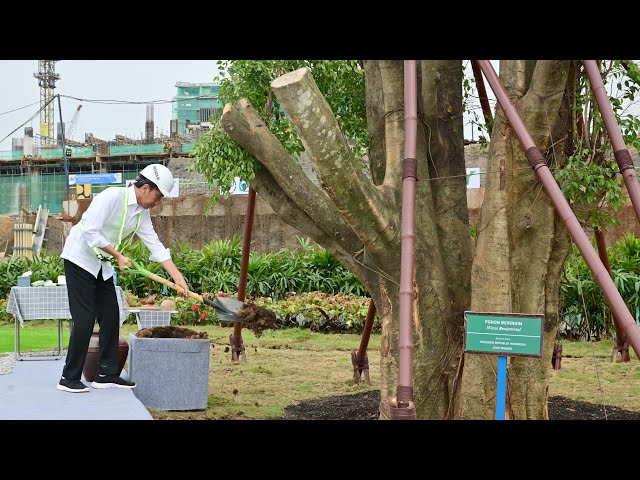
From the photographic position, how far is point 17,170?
161 ft

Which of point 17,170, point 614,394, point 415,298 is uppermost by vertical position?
point 17,170

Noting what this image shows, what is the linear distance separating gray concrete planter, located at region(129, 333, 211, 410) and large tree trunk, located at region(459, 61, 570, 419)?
7.62 feet

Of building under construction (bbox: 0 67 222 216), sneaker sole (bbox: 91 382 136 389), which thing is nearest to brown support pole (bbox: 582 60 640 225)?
sneaker sole (bbox: 91 382 136 389)

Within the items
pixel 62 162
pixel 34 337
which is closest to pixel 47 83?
pixel 62 162

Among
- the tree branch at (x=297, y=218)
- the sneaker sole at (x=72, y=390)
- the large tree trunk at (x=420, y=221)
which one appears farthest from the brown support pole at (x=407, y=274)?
the sneaker sole at (x=72, y=390)

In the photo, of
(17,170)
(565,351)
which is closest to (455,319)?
(565,351)

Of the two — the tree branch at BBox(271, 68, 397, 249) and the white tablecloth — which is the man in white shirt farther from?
the white tablecloth

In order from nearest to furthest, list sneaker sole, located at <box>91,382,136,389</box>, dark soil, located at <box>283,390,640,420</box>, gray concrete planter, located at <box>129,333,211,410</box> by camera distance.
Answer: sneaker sole, located at <box>91,382,136,389</box>, gray concrete planter, located at <box>129,333,211,410</box>, dark soil, located at <box>283,390,640,420</box>

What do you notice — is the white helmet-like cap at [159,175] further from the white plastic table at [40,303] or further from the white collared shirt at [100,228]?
the white plastic table at [40,303]

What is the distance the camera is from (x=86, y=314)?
6250 mm

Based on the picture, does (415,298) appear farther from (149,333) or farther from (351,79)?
(351,79)

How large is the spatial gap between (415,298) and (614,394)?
3.71m

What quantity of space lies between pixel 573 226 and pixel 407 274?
1046mm

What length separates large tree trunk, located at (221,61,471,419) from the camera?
6.18 metres
